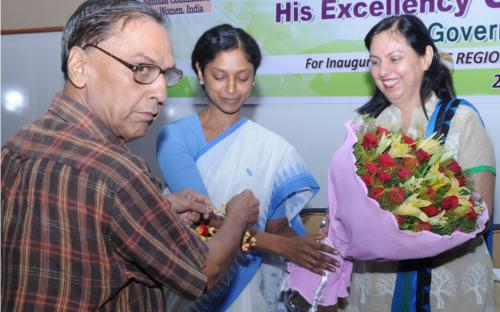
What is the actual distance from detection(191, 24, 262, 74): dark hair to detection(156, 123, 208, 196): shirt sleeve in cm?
28

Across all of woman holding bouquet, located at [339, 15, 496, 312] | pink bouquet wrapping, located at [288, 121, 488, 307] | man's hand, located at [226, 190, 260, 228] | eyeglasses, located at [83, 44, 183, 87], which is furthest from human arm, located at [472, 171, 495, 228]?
eyeglasses, located at [83, 44, 183, 87]

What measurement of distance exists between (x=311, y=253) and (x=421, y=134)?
1.85 ft

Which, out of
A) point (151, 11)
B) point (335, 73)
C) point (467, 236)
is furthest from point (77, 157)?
point (335, 73)

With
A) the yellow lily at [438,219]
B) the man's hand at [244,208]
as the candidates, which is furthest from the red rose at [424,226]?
the man's hand at [244,208]

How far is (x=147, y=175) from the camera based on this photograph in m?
1.09

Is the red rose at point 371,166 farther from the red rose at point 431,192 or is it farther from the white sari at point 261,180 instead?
the white sari at point 261,180

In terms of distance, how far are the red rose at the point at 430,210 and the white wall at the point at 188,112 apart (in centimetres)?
133

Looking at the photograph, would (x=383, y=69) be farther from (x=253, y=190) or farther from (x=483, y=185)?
(x=253, y=190)

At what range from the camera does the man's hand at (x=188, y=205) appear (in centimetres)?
163

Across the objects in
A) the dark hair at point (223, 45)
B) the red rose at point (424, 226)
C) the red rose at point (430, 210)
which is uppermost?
the dark hair at point (223, 45)

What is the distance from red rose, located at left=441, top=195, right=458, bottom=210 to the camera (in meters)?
1.63

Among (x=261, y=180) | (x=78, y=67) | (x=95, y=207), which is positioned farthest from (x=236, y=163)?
(x=95, y=207)

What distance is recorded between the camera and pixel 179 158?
2.21 meters

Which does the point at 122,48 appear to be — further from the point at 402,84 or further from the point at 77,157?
the point at 402,84
